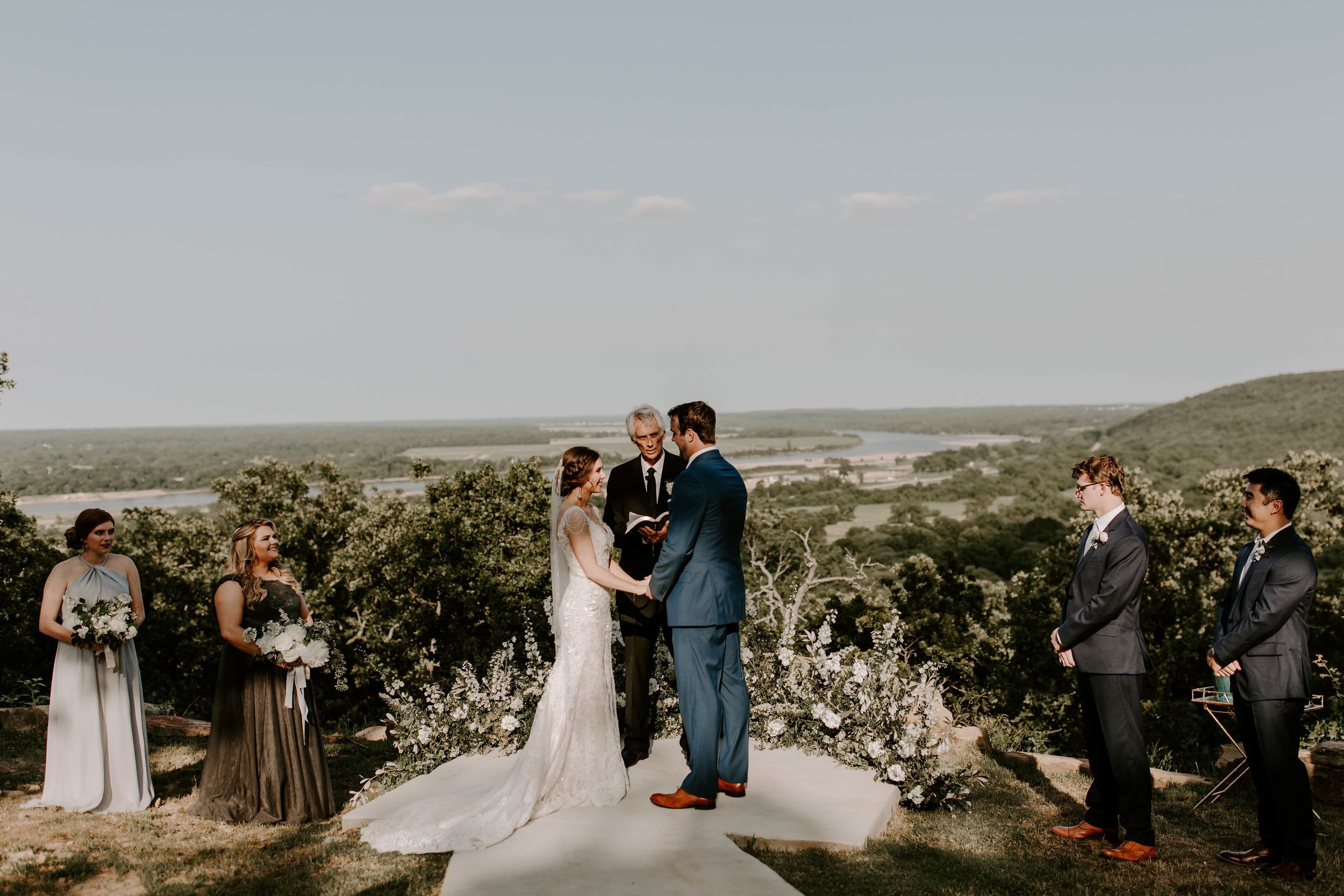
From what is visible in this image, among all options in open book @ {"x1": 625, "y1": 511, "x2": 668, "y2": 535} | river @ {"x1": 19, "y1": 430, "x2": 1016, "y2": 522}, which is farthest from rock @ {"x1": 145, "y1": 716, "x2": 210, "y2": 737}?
river @ {"x1": 19, "y1": 430, "x2": 1016, "y2": 522}

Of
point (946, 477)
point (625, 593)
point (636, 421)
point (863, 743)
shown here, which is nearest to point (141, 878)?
point (625, 593)

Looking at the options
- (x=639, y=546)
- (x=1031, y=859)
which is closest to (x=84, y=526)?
(x=639, y=546)

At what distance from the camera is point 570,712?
5.66m

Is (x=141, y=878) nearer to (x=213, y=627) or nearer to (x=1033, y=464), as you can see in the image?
(x=213, y=627)

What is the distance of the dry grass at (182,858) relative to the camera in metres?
4.68

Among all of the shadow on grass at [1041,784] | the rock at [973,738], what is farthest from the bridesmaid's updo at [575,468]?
the rock at [973,738]

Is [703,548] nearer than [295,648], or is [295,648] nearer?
[703,548]

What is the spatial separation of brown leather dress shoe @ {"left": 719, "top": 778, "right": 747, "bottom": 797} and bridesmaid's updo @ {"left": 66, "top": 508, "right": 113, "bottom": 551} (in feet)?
13.3

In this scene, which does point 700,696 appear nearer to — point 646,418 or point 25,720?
point 646,418

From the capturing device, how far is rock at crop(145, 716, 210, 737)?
894 centimetres

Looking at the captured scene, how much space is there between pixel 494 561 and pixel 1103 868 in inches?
598

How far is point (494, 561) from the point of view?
19125mm

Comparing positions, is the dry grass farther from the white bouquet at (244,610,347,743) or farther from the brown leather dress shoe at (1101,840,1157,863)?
the brown leather dress shoe at (1101,840,1157,863)

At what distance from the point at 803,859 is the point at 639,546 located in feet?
7.20
